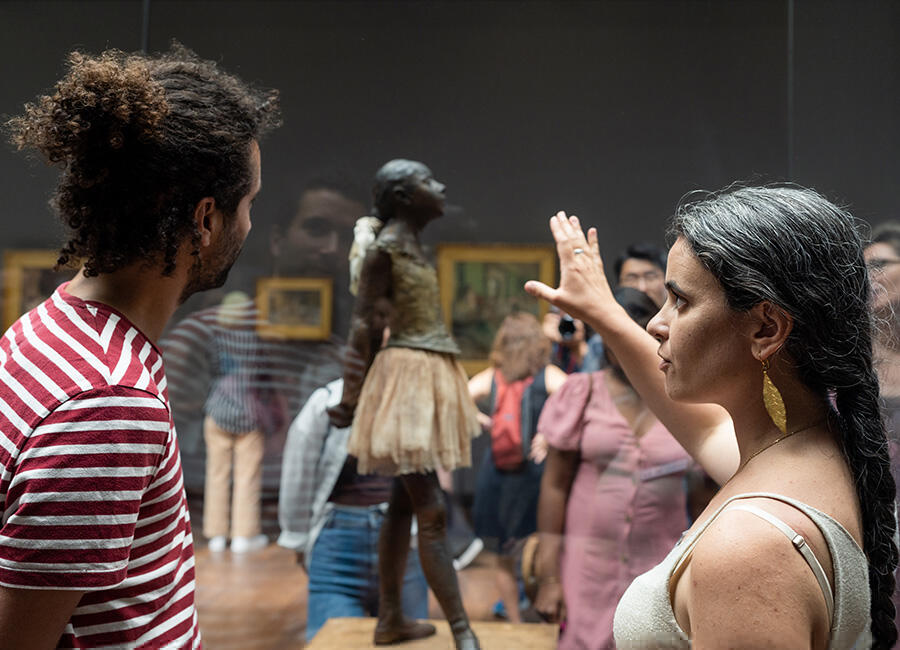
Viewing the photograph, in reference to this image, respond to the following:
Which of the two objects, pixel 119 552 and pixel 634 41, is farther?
pixel 634 41

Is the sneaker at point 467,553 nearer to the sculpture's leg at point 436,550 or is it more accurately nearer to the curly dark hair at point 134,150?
the sculpture's leg at point 436,550

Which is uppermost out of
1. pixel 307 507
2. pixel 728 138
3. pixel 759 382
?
pixel 728 138

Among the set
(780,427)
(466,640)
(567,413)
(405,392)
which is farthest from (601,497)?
(780,427)

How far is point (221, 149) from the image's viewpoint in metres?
1.16

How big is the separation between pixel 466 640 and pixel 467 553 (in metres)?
0.25

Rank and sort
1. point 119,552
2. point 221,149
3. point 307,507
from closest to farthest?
point 119,552, point 221,149, point 307,507

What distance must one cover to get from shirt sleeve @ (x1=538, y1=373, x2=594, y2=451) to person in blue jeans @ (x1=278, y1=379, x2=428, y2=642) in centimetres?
48

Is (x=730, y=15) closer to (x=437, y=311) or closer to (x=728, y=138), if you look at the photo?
(x=728, y=138)

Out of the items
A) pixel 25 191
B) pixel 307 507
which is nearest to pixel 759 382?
pixel 307 507

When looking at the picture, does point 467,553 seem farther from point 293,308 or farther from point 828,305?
point 828,305

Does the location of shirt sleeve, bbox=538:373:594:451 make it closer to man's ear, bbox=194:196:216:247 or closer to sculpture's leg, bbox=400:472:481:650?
sculpture's leg, bbox=400:472:481:650

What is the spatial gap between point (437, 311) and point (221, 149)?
1075 millimetres

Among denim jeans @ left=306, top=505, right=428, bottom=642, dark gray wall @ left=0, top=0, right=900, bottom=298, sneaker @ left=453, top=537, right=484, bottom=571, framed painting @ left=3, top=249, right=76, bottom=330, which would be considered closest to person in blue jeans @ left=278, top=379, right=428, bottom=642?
denim jeans @ left=306, top=505, right=428, bottom=642

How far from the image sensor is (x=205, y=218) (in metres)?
1.19
